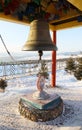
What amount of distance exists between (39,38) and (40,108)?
4.50ft

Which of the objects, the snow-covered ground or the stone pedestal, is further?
the stone pedestal

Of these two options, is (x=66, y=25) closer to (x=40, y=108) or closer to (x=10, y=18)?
(x=10, y=18)

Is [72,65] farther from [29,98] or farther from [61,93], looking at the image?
[29,98]

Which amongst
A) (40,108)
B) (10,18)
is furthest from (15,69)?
(40,108)

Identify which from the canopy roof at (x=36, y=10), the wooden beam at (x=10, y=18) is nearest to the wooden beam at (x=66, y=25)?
the canopy roof at (x=36, y=10)

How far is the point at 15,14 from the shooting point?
4.67 m

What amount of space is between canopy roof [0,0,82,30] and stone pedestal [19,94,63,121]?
64.5 inches

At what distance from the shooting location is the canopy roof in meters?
→ 3.95

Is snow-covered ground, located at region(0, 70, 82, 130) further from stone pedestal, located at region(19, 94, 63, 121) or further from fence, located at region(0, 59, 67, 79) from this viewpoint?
fence, located at region(0, 59, 67, 79)

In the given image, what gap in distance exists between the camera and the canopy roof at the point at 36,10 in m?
3.95

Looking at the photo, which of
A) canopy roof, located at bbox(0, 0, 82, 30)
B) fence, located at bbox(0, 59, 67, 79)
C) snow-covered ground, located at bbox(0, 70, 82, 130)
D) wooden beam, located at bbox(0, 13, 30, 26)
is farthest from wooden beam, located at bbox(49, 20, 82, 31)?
fence, located at bbox(0, 59, 67, 79)

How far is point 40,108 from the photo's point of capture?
383 centimetres

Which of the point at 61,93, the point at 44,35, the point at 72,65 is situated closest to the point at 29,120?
the point at 44,35

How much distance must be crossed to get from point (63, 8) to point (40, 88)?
1.85 meters
